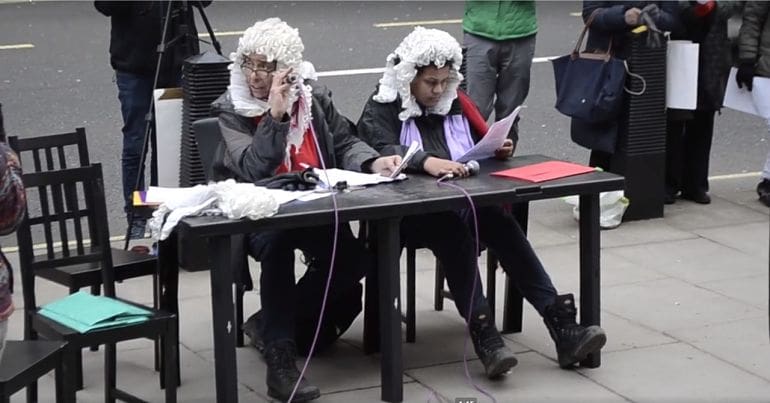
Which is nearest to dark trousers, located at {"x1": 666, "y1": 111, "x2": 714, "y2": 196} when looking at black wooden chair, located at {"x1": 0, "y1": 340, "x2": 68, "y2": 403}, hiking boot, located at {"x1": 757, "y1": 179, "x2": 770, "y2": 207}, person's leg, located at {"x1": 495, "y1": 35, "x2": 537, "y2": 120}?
hiking boot, located at {"x1": 757, "y1": 179, "x2": 770, "y2": 207}

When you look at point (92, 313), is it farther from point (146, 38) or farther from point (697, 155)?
point (697, 155)

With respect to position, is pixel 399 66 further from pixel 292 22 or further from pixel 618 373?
pixel 292 22

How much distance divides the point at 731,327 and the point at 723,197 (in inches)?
100

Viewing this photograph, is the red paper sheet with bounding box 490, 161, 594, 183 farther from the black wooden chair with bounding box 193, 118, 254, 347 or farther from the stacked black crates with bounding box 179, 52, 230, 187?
the stacked black crates with bounding box 179, 52, 230, 187

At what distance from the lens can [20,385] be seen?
4.18m

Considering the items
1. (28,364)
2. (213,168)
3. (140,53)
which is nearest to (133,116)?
(140,53)

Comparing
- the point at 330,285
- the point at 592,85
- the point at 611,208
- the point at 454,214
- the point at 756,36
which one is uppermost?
the point at 756,36

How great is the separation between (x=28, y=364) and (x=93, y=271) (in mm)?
1193

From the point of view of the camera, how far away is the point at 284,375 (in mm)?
5172

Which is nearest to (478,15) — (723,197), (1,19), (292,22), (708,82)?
(708,82)

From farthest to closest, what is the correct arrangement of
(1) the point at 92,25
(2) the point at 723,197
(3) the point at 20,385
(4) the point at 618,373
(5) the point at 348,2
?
(5) the point at 348,2 → (1) the point at 92,25 → (2) the point at 723,197 → (4) the point at 618,373 → (3) the point at 20,385

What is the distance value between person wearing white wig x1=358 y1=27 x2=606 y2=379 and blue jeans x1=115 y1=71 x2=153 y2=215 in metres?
1.89

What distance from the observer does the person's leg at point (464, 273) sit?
18.0 ft

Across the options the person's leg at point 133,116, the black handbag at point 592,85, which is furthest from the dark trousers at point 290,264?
the black handbag at point 592,85
